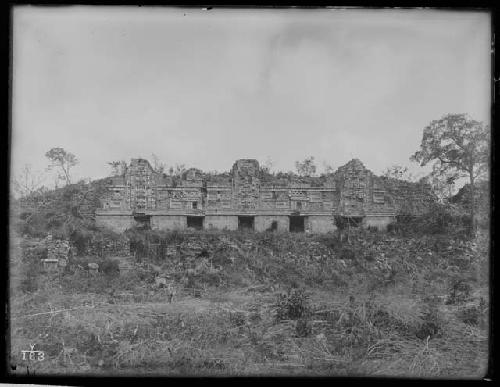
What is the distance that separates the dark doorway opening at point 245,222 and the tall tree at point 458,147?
200cm

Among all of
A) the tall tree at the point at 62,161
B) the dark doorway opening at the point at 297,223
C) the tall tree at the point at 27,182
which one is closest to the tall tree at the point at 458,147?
the dark doorway opening at the point at 297,223

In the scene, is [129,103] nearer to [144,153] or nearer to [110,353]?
[144,153]

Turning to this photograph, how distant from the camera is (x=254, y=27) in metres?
5.30

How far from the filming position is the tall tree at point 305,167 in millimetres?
5379

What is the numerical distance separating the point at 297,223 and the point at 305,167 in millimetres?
655

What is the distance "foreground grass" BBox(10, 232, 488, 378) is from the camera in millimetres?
5191

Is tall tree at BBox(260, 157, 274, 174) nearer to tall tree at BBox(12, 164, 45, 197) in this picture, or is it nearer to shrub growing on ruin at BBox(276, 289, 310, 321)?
shrub growing on ruin at BBox(276, 289, 310, 321)

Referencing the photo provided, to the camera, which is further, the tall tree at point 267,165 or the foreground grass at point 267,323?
the tall tree at point 267,165

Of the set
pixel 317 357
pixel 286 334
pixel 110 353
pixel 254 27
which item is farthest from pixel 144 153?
pixel 317 357

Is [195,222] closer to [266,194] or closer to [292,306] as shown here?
[266,194]

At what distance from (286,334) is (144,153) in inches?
102

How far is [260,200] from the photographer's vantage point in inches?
214

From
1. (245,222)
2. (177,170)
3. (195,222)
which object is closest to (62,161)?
(177,170)

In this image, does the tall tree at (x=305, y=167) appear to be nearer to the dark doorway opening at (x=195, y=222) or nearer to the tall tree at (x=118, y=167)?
the dark doorway opening at (x=195, y=222)
